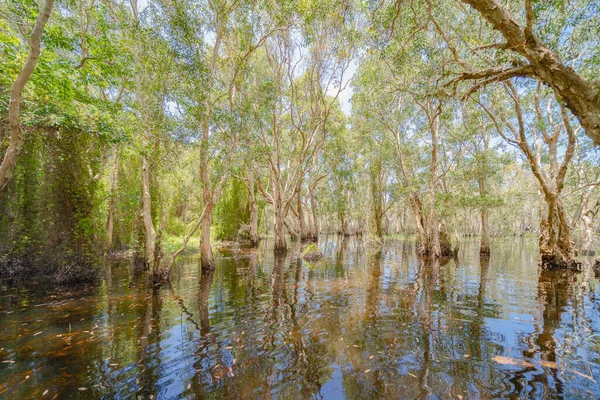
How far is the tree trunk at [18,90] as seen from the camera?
13.9 feet

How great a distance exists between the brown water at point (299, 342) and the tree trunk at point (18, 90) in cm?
335

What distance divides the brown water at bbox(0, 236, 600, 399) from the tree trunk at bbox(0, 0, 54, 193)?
11.0 feet

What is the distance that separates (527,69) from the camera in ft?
16.9

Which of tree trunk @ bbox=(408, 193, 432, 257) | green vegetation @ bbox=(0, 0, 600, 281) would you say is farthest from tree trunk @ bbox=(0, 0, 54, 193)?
tree trunk @ bbox=(408, 193, 432, 257)

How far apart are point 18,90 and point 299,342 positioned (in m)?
6.85

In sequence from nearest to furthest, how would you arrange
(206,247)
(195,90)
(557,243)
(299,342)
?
1. (299,342)
2. (195,90)
3. (206,247)
4. (557,243)

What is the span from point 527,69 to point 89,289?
13.9 meters

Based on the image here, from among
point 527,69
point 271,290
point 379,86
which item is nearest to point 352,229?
point 379,86

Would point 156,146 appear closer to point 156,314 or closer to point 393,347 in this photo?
point 156,314

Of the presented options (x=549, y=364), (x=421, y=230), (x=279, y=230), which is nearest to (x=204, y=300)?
(x=549, y=364)

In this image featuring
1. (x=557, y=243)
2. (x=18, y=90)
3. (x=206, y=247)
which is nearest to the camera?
(x=18, y=90)

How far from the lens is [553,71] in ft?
15.4

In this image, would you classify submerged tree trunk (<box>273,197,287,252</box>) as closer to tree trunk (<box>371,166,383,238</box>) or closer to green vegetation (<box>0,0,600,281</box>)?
green vegetation (<box>0,0,600,281</box>)

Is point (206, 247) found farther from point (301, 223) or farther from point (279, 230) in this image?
point (301, 223)
